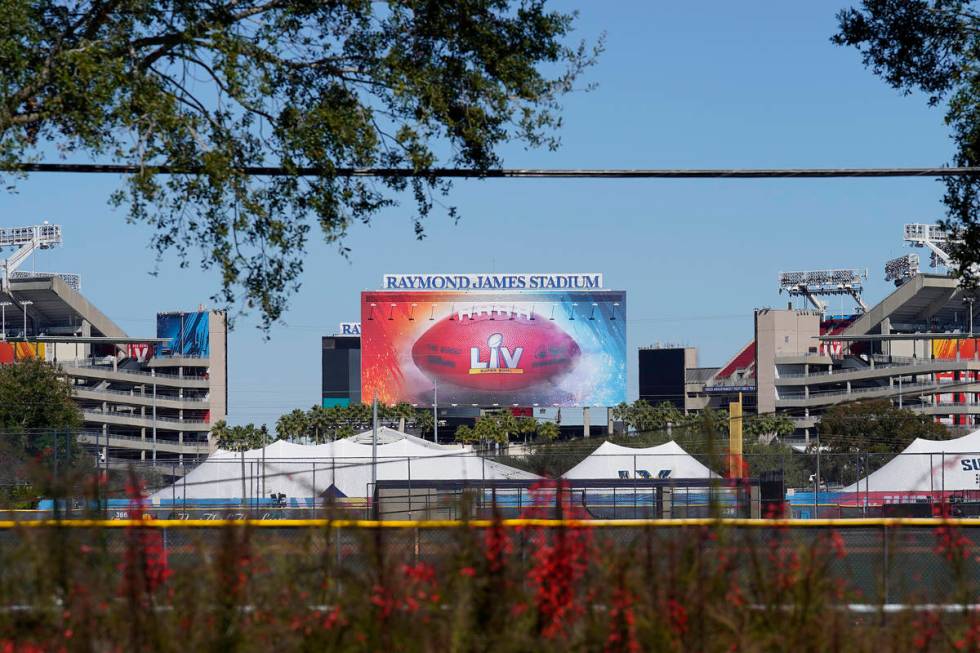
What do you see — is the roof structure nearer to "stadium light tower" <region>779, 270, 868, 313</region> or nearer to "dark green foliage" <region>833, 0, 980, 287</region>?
"stadium light tower" <region>779, 270, 868, 313</region>

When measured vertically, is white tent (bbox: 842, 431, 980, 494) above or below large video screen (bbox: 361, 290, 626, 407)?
below

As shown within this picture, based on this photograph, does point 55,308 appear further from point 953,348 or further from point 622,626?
point 622,626

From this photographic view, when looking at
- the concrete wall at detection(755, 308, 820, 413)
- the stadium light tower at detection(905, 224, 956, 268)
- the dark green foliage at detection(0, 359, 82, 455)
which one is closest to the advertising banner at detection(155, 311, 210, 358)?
the dark green foliage at detection(0, 359, 82, 455)

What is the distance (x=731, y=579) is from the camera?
7527mm

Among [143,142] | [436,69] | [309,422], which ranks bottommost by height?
[309,422]

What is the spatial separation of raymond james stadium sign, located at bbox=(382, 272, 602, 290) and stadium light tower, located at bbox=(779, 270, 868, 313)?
46.7m

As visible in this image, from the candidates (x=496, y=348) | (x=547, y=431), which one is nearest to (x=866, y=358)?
(x=547, y=431)

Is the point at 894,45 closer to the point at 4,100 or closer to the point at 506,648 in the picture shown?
the point at 4,100

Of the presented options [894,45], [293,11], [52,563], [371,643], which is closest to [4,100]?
[293,11]

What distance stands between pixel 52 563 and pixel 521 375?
4930 inches

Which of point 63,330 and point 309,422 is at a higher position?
point 63,330

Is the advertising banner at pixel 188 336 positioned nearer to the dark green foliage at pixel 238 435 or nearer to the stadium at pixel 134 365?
the stadium at pixel 134 365

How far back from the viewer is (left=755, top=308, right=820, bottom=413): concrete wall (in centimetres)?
14488

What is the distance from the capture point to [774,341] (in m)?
145
